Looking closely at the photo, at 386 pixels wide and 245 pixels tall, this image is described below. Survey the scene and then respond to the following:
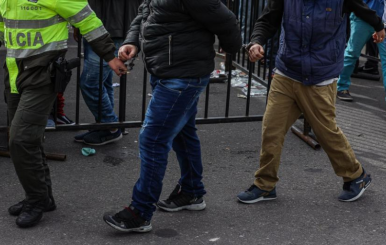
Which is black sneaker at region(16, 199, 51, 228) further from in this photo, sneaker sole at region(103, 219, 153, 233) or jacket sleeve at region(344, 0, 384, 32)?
jacket sleeve at region(344, 0, 384, 32)

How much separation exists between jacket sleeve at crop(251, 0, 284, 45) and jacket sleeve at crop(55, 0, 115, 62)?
3.31 ft

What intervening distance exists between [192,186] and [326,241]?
0.92 metres

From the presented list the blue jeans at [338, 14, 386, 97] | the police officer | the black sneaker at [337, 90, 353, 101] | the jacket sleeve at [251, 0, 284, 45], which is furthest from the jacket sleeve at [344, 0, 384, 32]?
the black sneaker at [337, 90, 353, 101]

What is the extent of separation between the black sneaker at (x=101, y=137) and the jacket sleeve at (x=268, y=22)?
1.83m

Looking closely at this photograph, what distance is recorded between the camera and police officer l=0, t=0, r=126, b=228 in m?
4.23

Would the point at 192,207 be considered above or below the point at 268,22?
below

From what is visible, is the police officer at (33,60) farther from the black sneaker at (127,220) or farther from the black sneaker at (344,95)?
the black sneaker at (344,95)

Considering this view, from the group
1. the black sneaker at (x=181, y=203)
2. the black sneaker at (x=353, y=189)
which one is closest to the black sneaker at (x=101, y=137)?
the black sneaker at (x=181, y=203)

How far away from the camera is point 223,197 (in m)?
5.04

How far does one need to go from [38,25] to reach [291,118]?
1.80 meters

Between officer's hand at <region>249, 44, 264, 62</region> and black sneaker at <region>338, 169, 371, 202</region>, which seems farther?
black sneaker at <region>338, 169, 371, 202</region>

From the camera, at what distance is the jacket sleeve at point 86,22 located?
4239mm

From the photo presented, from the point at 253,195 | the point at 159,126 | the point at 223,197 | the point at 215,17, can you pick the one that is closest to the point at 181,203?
the point at 223,197

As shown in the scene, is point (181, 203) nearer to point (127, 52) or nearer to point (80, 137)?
point (127, 52)
